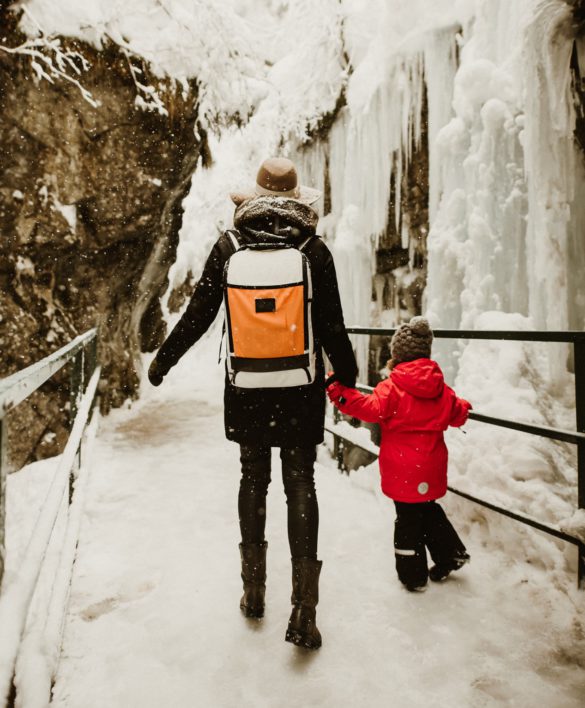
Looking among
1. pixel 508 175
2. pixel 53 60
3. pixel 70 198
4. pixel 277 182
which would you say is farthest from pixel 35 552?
pixel 53 60

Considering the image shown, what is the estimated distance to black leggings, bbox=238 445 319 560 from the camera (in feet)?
6.43

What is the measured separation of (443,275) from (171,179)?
4038 mm

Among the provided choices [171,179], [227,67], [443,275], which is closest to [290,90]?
[227,67]

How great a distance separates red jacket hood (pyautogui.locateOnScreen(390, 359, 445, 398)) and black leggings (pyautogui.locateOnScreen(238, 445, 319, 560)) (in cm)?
54

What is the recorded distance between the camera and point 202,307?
78.7 inches

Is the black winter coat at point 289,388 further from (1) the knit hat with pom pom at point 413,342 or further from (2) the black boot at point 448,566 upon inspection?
(2) the black boot at point 448,566

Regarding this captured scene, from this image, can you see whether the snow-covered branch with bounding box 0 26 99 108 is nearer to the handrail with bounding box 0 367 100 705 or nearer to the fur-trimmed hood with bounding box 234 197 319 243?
the fur-trimmed hood with bounding box 234 197 319 243

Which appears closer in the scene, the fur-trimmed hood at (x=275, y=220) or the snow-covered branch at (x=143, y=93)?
the fur-trimmed hood at (x=275, y=220)

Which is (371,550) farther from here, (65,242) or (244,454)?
(65,242)

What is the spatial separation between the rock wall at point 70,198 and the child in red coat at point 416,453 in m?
5.09

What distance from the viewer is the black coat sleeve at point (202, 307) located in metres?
1.97

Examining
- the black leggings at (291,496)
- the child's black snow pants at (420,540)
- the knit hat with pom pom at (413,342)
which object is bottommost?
the child's black snow pants at (420,540)

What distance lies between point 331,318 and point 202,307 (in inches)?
19.4

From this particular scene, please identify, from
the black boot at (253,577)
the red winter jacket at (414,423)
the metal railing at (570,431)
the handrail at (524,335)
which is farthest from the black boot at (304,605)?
the handrail at (524,335)
